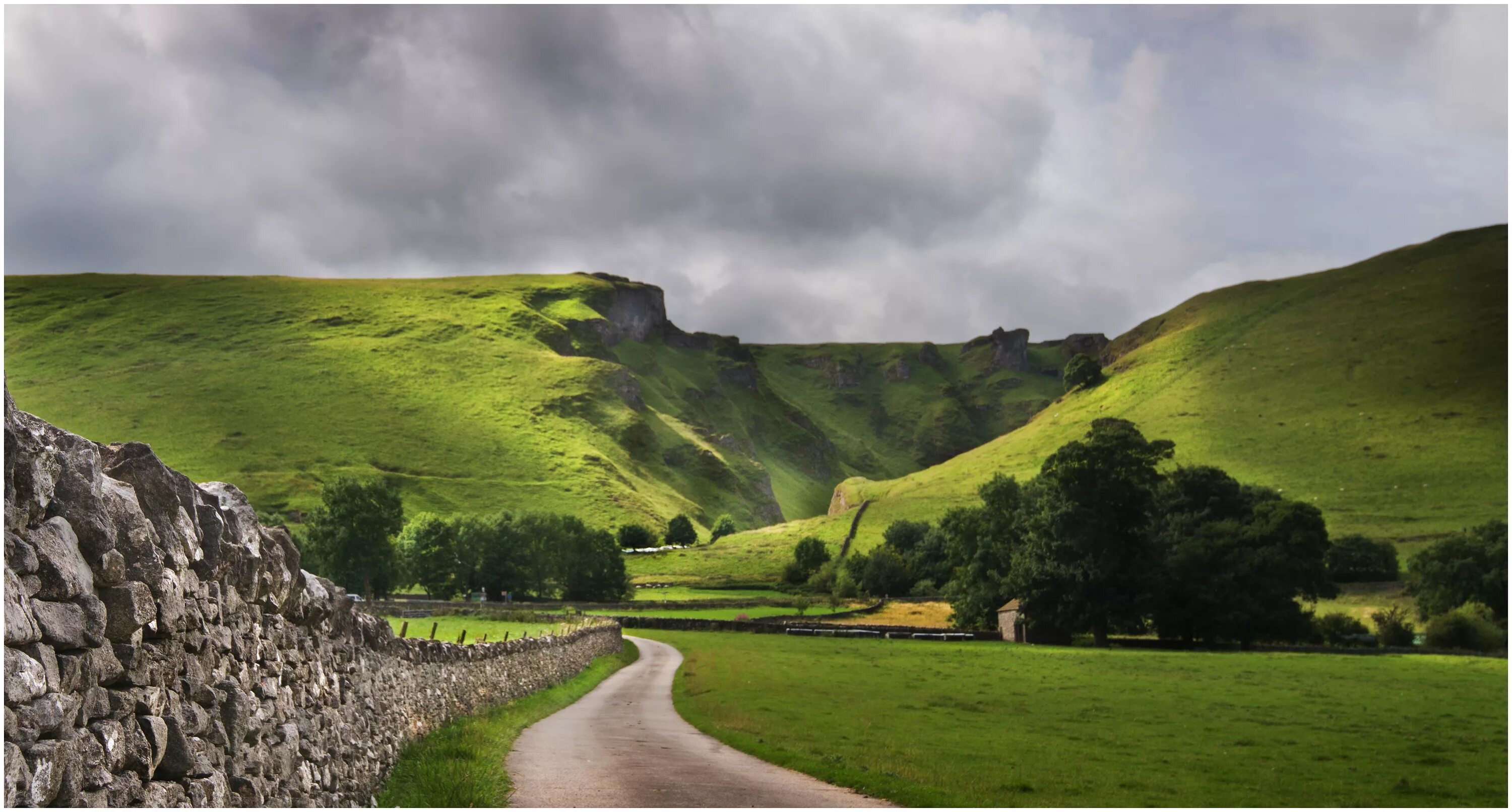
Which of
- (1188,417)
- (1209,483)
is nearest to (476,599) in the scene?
(1209,483)

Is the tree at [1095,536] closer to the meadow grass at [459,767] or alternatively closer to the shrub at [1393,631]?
the shrub at [1393,631]

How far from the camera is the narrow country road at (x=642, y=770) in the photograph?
1858 centimetres

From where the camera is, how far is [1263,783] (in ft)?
78.9

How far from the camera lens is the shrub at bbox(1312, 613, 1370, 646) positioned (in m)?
79.9

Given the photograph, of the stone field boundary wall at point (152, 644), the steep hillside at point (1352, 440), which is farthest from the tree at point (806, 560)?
the stone field boundary wall at point (152, 644)

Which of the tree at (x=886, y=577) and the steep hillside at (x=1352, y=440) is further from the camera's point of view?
the steep hillside at (x=1352, y=440)

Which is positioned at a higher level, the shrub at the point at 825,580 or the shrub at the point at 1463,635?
the shrub at the point at 825,580

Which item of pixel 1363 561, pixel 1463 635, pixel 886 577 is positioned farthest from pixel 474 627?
pixel 1363 561

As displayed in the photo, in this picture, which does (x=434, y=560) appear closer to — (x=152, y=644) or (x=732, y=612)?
(x=732, y=612)

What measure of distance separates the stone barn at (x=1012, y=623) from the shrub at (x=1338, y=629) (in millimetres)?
21430

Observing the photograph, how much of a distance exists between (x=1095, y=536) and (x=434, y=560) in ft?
255

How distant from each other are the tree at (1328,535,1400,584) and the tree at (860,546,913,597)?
48.4m

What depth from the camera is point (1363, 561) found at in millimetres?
114938

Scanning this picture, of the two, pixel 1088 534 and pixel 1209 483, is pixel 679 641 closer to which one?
pixel 1088 534
